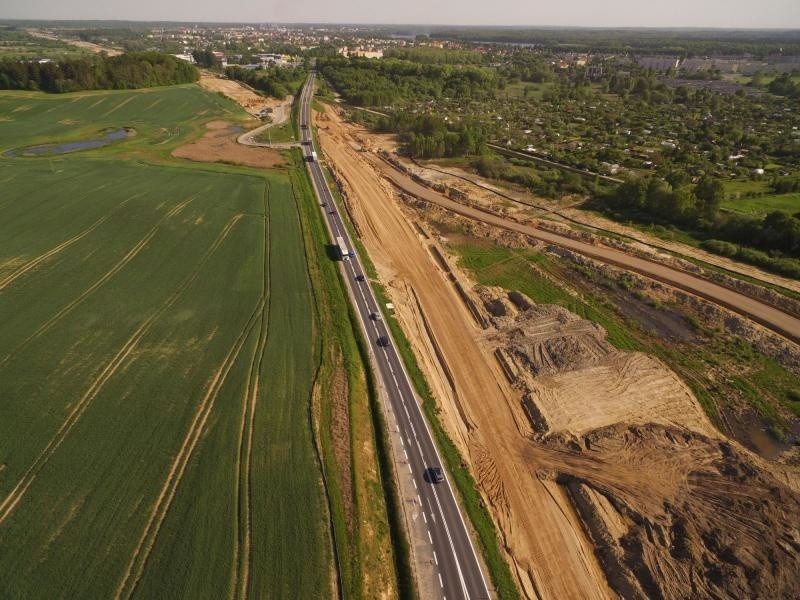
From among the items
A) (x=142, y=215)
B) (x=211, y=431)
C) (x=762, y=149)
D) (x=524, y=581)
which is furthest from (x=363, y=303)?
(x=762, y=149)

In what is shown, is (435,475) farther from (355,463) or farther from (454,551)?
(355,463)

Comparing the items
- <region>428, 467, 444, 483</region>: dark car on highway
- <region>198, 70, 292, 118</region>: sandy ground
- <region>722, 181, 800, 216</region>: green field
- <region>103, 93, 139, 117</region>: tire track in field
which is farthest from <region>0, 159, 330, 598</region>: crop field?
<region>198, 70, 292, 118</region>: sandy ground

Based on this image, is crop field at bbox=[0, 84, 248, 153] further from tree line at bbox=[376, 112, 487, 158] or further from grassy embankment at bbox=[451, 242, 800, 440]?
grassy embankment at bbox=[451, 242, 800, 440]

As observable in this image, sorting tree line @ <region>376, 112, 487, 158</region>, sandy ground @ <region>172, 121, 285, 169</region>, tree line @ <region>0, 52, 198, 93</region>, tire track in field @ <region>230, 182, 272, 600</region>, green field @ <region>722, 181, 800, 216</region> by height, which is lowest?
tire track in field @ <region>230, 182, 272, 600</region>

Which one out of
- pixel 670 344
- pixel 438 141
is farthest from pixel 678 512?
pixel 438 141

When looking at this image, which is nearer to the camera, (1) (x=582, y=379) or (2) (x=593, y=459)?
(2) (x=593, y=459)

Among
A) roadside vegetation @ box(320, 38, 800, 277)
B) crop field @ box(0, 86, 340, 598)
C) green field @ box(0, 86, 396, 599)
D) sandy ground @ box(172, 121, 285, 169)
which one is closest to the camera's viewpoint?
crop field @ box(0, 86, 340, 598)

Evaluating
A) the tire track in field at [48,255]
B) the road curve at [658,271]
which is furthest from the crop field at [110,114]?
the road curve at [658,271]
